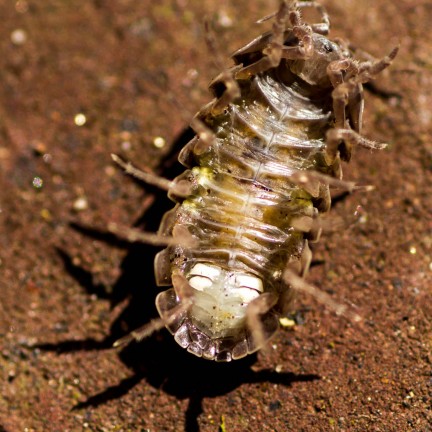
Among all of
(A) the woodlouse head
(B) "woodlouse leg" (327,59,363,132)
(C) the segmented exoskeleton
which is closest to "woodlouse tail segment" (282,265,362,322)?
(C) the segmented exoskeleton

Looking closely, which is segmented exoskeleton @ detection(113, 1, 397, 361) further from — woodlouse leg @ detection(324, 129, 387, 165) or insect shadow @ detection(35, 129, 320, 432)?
insect shadow @ detection(35, 129, 320, 432)

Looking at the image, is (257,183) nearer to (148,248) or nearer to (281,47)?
(281,47)

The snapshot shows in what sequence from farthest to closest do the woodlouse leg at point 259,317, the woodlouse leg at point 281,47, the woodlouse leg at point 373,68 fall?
the woodlouse leg at point 373,68 → the woodlouse leg at point 281,47 → the woodlouse leg at point 259,317

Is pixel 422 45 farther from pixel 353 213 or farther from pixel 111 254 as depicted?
pixel 111 254

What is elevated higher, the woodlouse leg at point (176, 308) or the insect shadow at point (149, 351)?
the woodlouse leg at point (176, 308)

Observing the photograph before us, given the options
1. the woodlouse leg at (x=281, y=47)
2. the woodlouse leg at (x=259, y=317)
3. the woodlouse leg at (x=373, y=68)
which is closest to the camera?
the woodlouse leg at (x=259, y=317)

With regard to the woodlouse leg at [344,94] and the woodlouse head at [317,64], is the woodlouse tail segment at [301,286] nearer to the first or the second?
the woodlouse leg at [344,94]

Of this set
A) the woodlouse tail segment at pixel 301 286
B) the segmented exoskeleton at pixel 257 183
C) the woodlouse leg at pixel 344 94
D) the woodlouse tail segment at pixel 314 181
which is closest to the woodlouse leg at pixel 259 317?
the segmented exoskeleton at pixel 257 183

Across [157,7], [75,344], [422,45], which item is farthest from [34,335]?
[422,45]
